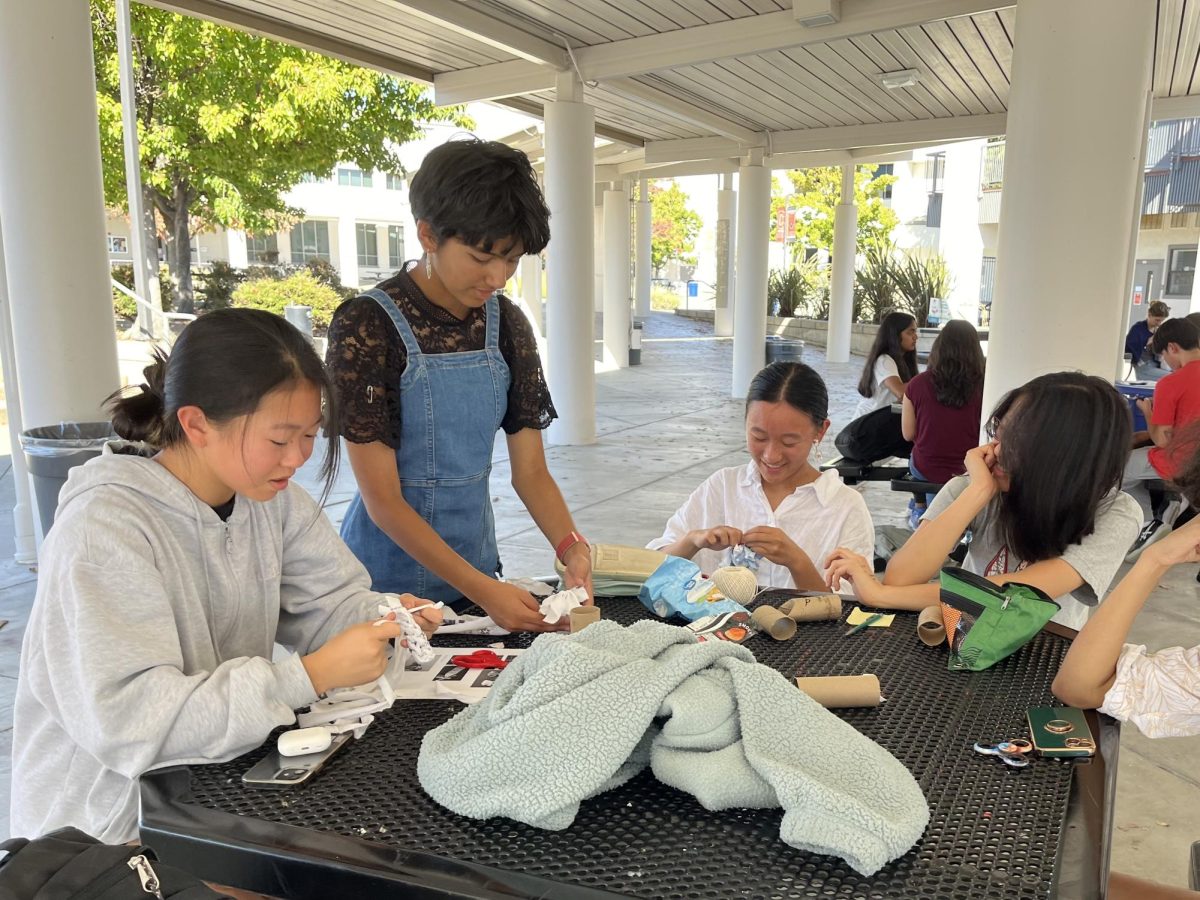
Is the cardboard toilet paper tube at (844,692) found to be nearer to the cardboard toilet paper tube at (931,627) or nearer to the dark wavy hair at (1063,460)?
the cardboard toilet paper tube at (931,627)

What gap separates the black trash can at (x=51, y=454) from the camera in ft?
14.2

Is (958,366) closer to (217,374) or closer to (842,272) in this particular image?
(217,374)

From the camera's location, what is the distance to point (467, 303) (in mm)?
2082

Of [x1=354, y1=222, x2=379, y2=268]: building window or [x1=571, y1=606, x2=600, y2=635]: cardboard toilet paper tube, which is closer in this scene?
[x1=571, y1=606, x2=600, y2=635]: cardboard toilet paper tube

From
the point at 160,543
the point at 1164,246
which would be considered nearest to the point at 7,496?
the point at 160,543

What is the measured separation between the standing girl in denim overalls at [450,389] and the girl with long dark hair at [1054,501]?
0.82 meters

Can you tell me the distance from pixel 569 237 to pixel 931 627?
6.90m

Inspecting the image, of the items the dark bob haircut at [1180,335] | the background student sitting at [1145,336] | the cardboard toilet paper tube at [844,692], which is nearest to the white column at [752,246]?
the background student sitting at [1145,336]

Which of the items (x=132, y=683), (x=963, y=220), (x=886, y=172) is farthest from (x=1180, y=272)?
(x=132, y=683)

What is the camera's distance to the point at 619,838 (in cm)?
111

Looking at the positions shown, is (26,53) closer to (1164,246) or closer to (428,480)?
(428,480)

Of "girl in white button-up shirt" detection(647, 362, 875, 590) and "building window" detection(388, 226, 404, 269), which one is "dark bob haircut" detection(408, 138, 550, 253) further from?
"building window" detection(388, 226, 404, 269)

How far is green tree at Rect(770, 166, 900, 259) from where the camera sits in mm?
28359

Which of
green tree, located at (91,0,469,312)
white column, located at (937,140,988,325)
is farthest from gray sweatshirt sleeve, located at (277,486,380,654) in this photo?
white column, located at (937,140,988,325)
